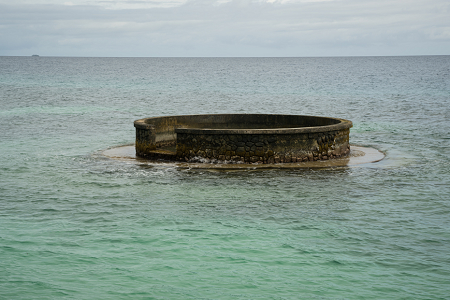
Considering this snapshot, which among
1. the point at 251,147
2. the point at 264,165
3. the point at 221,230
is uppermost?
the point at 251,147

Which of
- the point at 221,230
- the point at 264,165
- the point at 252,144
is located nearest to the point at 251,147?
the point at 252,144

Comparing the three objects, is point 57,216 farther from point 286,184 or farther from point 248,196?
point 286,184

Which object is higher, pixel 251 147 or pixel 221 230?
pixel 251 147

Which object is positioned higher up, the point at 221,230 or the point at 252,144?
the point at 252,144

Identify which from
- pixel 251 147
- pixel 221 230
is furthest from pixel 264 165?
pixel 221 230

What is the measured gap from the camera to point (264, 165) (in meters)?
13.1

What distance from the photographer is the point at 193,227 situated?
8.77 meters

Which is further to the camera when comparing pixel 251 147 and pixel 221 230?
pixel 251 147

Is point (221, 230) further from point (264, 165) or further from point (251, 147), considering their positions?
point (251, 147)

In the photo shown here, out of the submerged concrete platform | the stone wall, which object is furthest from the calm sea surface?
the stone wall

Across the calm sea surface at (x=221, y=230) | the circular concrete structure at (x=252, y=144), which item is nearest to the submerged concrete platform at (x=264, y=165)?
the circular concrete structure at (x=252, y=144)

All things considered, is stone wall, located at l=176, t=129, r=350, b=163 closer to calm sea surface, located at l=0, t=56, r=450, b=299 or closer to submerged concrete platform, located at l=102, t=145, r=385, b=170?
submerged concrete platform, located at l=102, t=145, r=385, b=170

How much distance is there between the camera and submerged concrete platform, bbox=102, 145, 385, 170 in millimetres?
13023

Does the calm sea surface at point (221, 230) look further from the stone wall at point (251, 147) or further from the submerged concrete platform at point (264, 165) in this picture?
the stone wall at point (251, 147)
